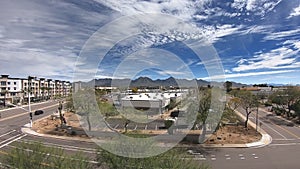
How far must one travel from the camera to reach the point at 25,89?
107 metres

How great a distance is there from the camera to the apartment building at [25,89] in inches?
3798

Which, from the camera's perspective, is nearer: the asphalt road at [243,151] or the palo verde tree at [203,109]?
the asphalt road at [243,151]

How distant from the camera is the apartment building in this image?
96463 mm

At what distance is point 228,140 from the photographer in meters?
36.2

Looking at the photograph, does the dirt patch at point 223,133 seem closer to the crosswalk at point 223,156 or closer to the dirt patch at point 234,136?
the dirt patch at point 234,136

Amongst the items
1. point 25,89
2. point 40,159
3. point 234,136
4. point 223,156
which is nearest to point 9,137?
point 40,159

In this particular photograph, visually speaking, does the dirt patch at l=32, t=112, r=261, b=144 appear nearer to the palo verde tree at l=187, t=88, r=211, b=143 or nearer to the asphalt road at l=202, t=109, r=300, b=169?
the palo verde tree at l=187, t=88, r=211, b=143

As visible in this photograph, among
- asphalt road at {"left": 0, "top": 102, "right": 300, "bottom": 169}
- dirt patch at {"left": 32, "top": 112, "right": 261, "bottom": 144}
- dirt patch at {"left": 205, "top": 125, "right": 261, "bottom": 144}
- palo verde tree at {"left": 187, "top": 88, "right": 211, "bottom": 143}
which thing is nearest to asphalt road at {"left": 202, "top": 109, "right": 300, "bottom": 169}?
asphalt road at {"left": 0, "top": 102, "right": 300, "bottom": 169}

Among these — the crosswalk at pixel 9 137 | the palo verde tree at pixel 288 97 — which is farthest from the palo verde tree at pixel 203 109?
the palo verde tree at pixel 288 97

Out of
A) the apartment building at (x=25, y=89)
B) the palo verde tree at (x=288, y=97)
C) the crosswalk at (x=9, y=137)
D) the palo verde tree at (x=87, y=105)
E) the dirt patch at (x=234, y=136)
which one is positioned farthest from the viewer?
the apartment building at (x=25, y=89)

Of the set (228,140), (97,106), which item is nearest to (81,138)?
(97,106)

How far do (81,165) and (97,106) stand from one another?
78.8 ft

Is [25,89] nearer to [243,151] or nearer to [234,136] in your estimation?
[234,136]

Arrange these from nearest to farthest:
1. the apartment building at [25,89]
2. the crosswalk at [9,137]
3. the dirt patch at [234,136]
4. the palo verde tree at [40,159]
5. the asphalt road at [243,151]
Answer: the palo verde tree at [40,159], the asphalt road at [243,151], the dirt patch at [234,136], the crosswalk at [9,137], the apartment building at [25,89]
